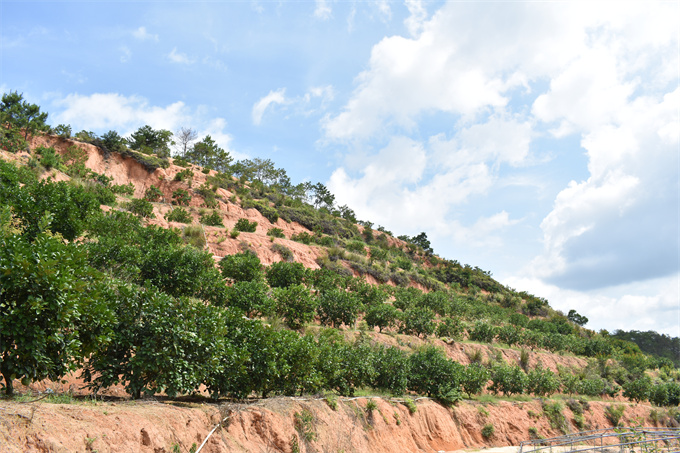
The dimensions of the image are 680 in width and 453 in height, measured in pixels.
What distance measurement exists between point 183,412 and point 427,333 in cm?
2350

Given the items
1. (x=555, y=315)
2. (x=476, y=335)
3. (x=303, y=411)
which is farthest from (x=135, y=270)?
(x=555, y=315)

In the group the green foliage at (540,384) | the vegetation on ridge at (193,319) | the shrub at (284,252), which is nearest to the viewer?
the vegetation on ridge at (193,319)

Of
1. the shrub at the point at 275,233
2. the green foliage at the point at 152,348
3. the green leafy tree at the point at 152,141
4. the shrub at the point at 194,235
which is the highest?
the green leafy tree at the point at 152,141

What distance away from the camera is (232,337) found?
12094mm

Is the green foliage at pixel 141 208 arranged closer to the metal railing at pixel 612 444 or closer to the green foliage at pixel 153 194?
the green foliage at pixel 153 194

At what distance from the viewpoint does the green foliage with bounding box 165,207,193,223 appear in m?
39.2

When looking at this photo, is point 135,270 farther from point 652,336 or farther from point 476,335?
point 652,336

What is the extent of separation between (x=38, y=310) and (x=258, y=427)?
18.7 feet

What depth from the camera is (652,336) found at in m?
109

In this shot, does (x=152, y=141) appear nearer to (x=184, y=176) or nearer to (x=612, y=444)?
(x=184, y=176)

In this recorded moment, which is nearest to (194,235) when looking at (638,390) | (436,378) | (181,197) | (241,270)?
(241,270)

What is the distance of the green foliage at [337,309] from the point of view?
25859 mm

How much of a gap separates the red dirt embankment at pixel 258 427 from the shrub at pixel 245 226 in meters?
29.9

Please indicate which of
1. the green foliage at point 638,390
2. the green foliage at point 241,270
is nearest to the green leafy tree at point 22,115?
the green foliage at point 241,270
